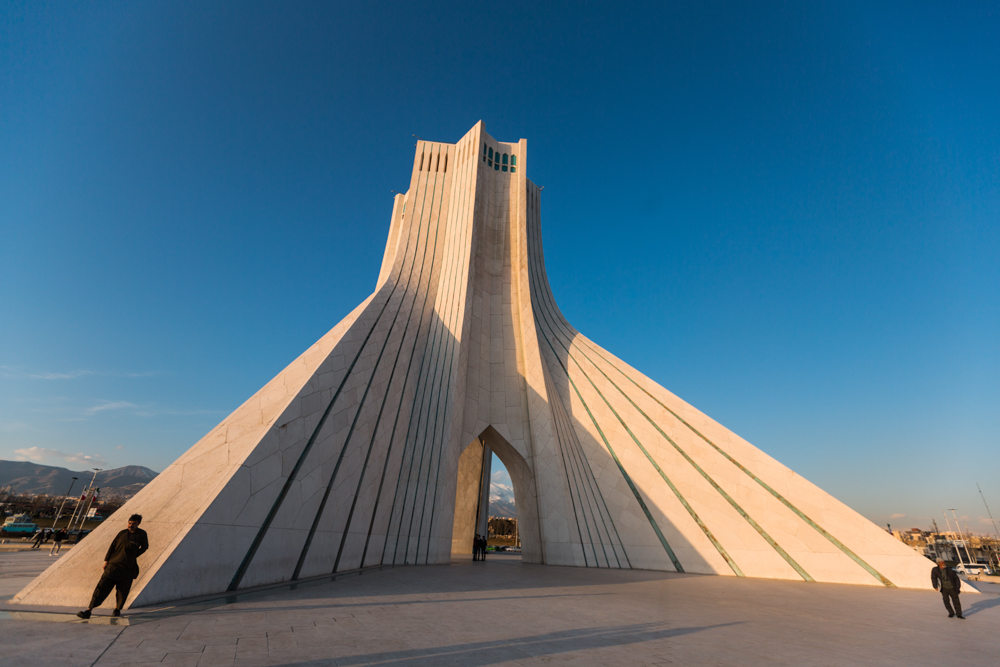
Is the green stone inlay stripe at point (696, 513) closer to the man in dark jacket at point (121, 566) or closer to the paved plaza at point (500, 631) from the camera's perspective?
the paved plaza at point (500, 631)

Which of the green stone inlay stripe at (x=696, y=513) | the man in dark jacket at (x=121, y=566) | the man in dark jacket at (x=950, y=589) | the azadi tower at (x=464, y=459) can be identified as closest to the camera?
the man in dark jacket at (x=121, y=566)

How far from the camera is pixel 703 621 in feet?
14.3

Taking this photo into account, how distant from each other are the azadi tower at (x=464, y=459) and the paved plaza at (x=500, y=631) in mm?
947

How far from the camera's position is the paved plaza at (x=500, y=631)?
269 cm

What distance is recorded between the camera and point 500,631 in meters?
3.51

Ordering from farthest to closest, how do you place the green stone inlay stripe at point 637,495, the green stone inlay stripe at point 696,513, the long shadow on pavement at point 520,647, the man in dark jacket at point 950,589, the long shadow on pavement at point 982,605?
the green stone inlay stripe at point 637,495 < the green stone inlay stripe at point 696,513 < the long shadow on pavement at point 982,605 < the man in dark jacket at point 950,589 < the long shadow on pavement at point 520,647

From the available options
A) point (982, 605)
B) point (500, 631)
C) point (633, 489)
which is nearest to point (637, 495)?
point (633, 489)

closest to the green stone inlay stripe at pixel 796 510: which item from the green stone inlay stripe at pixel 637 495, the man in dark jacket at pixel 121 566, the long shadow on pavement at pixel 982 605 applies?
the long shadow on pavement at pixel 982 605

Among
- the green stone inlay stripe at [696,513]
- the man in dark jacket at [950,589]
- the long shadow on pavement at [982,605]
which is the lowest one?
the long shadow on pavement at [982,605]

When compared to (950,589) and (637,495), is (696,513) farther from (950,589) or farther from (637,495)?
(950,589)

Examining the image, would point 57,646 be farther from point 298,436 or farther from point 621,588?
point 621,588

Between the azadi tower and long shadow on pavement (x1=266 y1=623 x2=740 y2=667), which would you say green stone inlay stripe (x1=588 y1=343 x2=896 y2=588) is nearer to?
the azadi tower

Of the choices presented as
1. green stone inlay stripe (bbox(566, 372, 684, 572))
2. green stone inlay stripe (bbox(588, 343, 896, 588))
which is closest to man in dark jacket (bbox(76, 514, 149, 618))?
green stone inlay stripe (bbox(566, 372, 684, 572))

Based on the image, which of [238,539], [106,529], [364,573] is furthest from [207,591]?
[364,573]
